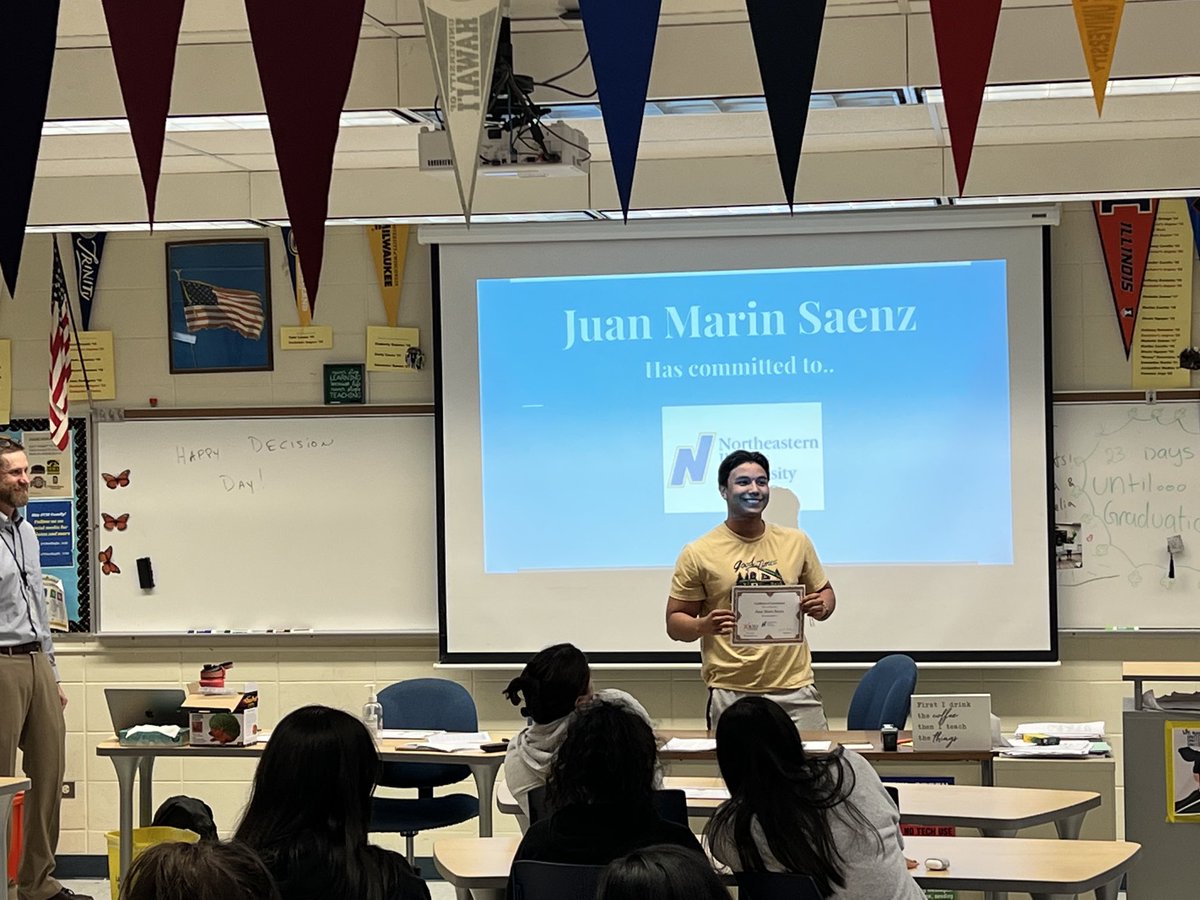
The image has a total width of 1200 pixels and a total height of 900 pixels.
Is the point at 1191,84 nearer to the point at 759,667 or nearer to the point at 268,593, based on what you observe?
the point at 759,667

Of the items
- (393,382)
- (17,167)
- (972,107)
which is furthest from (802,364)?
(17,167)

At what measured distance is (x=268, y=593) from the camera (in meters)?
6.41

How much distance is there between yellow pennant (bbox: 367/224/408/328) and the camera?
20.6 feet

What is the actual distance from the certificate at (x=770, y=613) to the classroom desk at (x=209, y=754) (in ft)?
3.12

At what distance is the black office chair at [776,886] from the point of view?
2.65 meters

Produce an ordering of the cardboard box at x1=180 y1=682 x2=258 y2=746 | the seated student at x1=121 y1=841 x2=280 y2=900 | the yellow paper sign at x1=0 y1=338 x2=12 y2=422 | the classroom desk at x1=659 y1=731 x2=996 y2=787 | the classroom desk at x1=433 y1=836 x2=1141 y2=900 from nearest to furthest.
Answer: the seated student at x1=121 y1=841 x2=280 y2=900 < the classroom desk at x1=433 y1=836 x2=1141 y2=900 < the classroom desk at x1=659 y1=731 x2=996 y2=787 < the cardboard box at x1=180 y1=682 x2=258 y2=746 < the yellow paper sign at x1=0 y1=338 x2=12 y2=422

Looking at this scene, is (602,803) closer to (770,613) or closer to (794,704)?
(770,613)

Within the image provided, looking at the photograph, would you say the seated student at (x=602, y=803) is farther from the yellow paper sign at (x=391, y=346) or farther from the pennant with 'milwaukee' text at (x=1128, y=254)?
the pennant with 'milwaukee' text at (x=1128, y=254)

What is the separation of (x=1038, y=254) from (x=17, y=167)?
421 cm

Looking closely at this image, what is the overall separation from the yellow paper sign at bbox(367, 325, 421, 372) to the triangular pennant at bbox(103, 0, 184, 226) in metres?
3.55

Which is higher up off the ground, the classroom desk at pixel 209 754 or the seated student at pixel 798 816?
the seated student at pixel 798 816

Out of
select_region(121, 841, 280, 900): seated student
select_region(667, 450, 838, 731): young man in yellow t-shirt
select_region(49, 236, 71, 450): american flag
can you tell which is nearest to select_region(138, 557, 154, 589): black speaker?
select_region(49, 236, 71, 450): american flag

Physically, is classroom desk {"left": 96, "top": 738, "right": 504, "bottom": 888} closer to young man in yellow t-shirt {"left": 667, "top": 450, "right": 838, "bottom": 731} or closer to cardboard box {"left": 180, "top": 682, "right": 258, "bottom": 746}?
cardboard box {"left": 180, "top": 682, "right": 258, "bottom": 746}

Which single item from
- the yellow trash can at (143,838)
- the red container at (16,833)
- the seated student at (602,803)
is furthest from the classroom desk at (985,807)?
the red container at (16,833)
